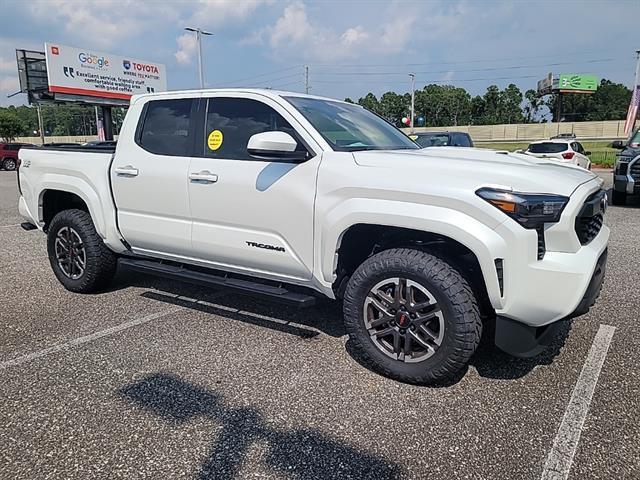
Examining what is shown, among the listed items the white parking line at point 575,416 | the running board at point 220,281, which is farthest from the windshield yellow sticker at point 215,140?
the white parking line at point 575,416

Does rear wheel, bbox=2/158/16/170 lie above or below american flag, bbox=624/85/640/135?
below

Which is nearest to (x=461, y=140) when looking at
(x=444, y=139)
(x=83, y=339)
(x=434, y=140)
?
(x=444, y=139)

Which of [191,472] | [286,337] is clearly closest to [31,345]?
[286,337]

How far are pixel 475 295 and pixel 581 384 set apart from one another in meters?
0.88

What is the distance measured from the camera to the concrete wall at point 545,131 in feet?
212

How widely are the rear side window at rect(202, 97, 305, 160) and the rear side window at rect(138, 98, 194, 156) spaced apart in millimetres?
221

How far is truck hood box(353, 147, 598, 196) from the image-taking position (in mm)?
2793

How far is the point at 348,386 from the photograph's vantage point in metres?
3.14

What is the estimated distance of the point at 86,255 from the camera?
4742 millimetres

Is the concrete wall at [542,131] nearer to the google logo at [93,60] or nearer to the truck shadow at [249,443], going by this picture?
the google logo at [93,60]

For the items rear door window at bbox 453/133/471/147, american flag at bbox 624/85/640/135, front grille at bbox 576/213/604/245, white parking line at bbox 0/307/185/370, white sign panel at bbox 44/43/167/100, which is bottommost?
white parking line at bbox 0/307/185/370

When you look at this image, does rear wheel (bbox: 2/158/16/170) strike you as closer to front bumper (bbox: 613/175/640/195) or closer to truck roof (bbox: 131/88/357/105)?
truck roof (bbox: 131/88/357/105)

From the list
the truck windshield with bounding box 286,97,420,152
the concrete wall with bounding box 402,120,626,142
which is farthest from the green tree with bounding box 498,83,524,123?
the truck windshield with bounding box 286,97,420,152

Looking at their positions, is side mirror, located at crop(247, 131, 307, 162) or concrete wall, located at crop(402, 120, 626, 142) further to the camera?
concrete wall, located at crop(402, 120, 626, 142)
